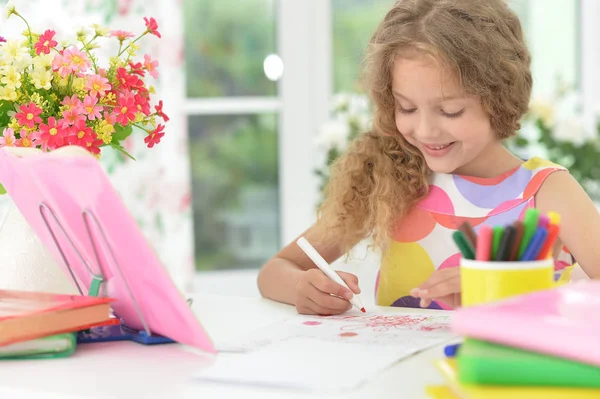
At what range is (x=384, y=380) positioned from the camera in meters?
0.79

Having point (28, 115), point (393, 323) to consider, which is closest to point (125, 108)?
point (28, 115)

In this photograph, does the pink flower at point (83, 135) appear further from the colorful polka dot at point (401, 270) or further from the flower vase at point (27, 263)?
the colorful polka dot at point (401, 270)

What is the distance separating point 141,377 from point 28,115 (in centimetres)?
42

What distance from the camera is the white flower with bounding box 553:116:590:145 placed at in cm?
252

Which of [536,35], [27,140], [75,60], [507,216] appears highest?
[536,35]

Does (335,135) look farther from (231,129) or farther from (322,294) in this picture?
(322,294)

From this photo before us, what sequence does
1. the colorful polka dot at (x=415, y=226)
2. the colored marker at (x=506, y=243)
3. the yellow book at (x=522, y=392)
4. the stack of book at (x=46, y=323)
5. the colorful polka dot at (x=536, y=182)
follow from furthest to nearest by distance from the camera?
1. the colorful polka dot at (x=415, y=226)
2. the colorful polka dot at (x=536, y=182)
3. the stack of book at (x=46, y=323)
4. the colored marker at (x=506, y=243)
5. the yellow book at (x=522, y=392)

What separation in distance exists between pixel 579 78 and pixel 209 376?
2597 mm

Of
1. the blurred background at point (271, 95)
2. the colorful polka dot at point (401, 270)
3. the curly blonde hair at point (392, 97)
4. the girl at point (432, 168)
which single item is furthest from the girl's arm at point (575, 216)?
the blurred background at point (271, 95)

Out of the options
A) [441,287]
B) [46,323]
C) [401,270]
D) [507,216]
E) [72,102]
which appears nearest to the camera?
[46,323]

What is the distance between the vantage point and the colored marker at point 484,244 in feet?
2.50

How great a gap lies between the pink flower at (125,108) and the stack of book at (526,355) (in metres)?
0.62

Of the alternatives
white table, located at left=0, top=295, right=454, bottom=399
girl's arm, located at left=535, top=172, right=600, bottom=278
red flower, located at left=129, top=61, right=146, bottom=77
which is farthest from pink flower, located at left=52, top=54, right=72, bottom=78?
girl's arm, located at left=535, top=172, right=600, bottom=278

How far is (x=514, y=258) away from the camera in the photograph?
2.55 feet
